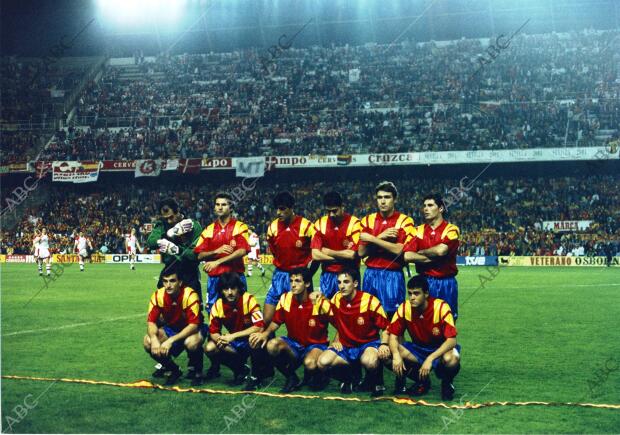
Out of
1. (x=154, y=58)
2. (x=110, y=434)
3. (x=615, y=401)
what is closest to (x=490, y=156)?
(x=154, y=58)

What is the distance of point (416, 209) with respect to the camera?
40.0 m

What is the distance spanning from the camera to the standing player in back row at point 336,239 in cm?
876

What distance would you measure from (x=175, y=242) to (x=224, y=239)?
26.8 inches

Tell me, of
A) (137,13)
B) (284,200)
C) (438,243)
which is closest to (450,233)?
(438,243)

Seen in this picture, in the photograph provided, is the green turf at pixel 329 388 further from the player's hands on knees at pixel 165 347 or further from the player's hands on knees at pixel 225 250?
the player's hands on knees at pixel 225 250

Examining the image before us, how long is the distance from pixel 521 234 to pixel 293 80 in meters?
19.5

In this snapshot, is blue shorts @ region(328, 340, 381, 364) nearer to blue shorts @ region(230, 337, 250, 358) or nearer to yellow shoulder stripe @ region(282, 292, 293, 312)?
yellow shoulder stripe @ region(282, 292, 293, 312)

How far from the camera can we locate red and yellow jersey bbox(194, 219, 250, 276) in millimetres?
9383

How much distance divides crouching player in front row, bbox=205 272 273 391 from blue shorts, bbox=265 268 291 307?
0.57 meters

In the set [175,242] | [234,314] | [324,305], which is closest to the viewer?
[324,305]

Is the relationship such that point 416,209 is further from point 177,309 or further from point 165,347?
point 165,347

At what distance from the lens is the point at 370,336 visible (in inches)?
320

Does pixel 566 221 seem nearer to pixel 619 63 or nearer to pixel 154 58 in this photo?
pixel 619 63

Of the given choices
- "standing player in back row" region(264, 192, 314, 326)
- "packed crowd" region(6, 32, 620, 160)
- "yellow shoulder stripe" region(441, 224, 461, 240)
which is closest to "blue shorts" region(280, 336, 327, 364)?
"standing player in back row" region(264, 192, 314, 326)
